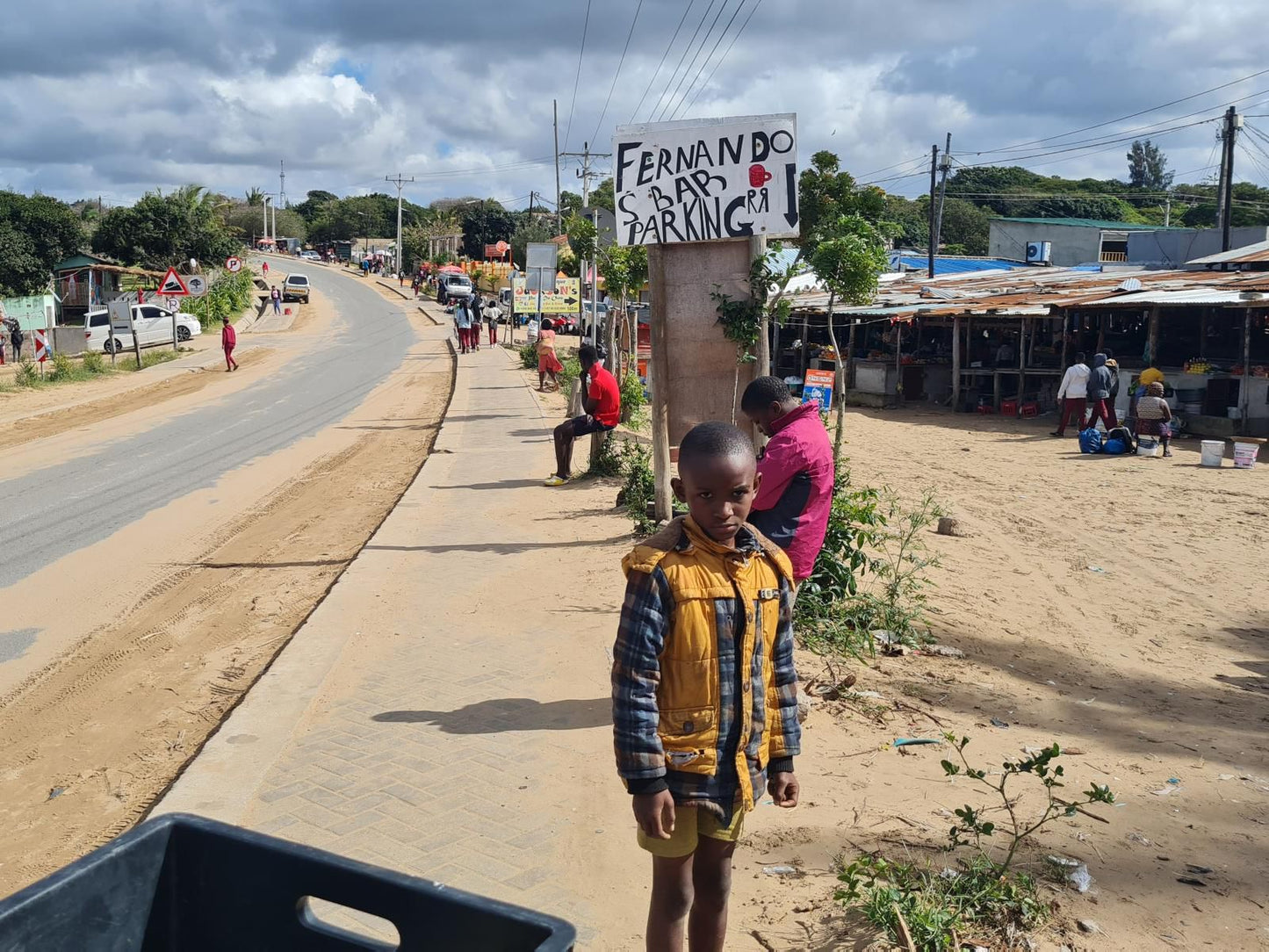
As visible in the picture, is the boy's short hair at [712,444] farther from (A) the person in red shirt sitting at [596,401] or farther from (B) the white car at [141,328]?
(B) the white car at [141,328]

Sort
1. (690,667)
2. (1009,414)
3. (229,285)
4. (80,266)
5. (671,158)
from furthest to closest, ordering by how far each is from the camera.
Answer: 1. (229,285)
2. (80,266)
3. (1009,414)
4. (671,158)
5. (690,667)

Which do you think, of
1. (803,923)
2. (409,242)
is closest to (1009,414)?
(803,923)

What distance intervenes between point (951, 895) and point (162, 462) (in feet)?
47.6

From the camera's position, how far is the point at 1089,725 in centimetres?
616

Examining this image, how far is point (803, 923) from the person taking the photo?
381 cm

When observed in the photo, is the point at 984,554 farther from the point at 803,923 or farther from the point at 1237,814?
the point at 803,923

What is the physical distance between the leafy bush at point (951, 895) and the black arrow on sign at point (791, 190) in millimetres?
4529

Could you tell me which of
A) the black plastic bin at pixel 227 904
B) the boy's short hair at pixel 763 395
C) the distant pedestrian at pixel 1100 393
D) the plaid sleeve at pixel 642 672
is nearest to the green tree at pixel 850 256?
the boy's short hair at pixel 763 395

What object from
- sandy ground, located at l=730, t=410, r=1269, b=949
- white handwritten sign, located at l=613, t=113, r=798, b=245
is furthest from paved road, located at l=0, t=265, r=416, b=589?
sandy ground, located at l=730, t=410, r=1269, b=949

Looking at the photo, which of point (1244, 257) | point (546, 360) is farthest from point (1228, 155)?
point (546, 360)

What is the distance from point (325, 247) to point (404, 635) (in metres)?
109

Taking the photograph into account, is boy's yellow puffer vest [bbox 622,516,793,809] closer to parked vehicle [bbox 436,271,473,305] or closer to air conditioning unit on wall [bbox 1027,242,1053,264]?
air conditioning unit on wall [bbox 1027,242,1053,264]

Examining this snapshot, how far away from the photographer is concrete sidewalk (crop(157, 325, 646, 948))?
4242 mm

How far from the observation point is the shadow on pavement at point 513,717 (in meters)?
5.59
